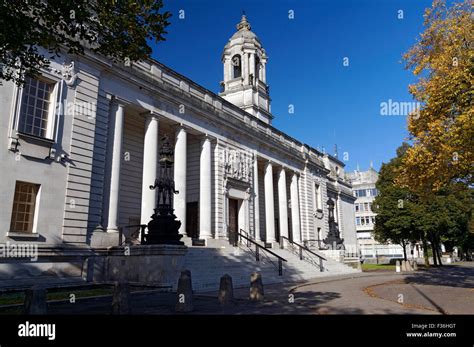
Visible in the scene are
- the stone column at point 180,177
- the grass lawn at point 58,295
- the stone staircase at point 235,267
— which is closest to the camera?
the grass lawn at point 58,295

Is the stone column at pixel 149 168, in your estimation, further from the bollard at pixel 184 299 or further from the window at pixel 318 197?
the window at pixel 318 197

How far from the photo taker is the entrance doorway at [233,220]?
Result: 26984 mm

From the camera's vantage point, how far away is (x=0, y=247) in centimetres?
1341

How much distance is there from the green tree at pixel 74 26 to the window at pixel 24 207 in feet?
22.0

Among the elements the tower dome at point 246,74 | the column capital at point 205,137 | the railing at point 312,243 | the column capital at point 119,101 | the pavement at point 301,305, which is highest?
the tower dome at point 246,74

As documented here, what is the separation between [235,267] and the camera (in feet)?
61.1

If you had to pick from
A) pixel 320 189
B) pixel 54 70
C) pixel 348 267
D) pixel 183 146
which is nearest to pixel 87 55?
pixel 54 70

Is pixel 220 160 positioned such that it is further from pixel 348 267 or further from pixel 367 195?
pixel 367 195

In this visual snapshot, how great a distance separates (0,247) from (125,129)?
1131 centimetres

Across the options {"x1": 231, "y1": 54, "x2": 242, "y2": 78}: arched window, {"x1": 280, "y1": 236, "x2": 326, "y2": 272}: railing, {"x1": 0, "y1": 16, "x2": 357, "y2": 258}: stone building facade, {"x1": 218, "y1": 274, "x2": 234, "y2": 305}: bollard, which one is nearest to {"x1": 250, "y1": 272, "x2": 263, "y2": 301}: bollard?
{"x1": 218, "y1": 274, "x2": 234, "y2": 305}: bollard

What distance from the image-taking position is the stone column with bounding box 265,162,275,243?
30.1m

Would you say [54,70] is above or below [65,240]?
above

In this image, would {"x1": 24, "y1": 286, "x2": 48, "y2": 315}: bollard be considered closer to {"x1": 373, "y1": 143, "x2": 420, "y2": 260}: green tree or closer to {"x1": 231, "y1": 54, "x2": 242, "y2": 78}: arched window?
{"x1": 373, "y1": 143, "x2": 420, "y2": 260}: green tree

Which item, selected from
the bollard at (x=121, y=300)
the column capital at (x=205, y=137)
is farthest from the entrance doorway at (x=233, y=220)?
the bollard at (x=121, y=300)
